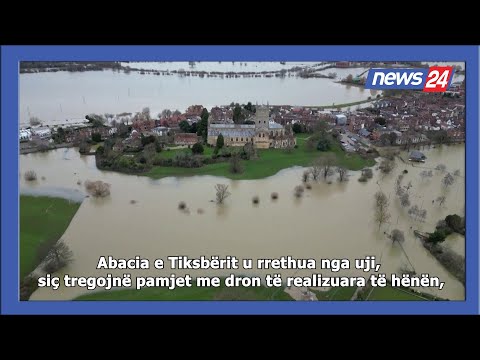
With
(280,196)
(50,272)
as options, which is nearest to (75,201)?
(50,272)

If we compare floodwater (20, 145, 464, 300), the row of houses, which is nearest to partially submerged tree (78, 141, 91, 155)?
floodwater (20, 145, 464, 300)

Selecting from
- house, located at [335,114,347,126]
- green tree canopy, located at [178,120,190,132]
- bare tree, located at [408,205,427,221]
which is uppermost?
house, located at [335,114,347,126]

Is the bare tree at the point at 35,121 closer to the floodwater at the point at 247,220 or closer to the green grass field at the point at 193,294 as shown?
the floodwater at the point at 247,220

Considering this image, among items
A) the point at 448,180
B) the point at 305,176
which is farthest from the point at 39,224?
the point at 448,180

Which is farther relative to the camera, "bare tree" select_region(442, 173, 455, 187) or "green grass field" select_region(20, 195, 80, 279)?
"bare tree" select_region(442, 173, 455, 187)

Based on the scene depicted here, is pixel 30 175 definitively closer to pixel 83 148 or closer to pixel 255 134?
pixel 83 148

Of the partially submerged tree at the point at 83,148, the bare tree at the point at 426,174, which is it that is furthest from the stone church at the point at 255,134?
the bare tree at the point at 426,174

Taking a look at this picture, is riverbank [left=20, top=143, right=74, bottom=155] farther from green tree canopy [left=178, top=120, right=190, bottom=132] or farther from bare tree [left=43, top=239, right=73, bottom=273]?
bare tree [left=43, top=239, right=73, bottom=273]
